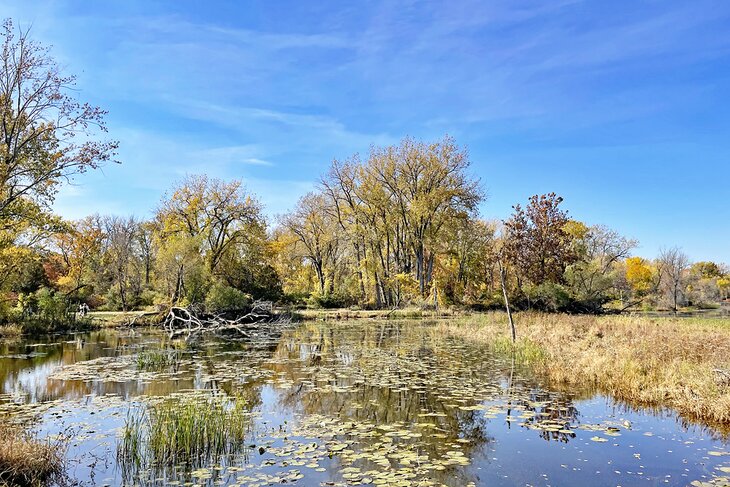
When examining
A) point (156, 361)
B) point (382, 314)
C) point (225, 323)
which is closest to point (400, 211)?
point (382, 314)

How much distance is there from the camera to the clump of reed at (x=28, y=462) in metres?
5.57

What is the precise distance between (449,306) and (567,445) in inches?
1254

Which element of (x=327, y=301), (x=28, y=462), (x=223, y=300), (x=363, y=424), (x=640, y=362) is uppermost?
(x=223, y=300)

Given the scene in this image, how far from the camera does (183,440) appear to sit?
6.88 m

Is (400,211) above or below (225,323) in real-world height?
above

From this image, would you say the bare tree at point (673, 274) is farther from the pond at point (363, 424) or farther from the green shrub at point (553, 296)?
the pond at point (363, 424)

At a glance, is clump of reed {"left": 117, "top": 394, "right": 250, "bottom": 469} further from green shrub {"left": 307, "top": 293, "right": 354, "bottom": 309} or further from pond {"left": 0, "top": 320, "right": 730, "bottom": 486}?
green shrub {"left": 307, "top": 293, "right": 354, "bottom": 309}

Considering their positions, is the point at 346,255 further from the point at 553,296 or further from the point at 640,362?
the point at 640,362

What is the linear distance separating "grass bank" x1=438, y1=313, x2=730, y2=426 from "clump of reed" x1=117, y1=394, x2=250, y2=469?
8.35 metres

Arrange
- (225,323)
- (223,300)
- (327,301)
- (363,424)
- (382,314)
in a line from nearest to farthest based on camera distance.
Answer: (363,424) < (225,323) < (223,300) < (382,314) < (327,301)

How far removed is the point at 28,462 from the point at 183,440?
1855 millimetres

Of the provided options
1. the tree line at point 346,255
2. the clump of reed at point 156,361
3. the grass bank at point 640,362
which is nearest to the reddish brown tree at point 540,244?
the tree line at point 346,255

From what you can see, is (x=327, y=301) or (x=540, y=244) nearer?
(x=540, y=244)

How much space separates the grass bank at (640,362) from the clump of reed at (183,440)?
329 inches
